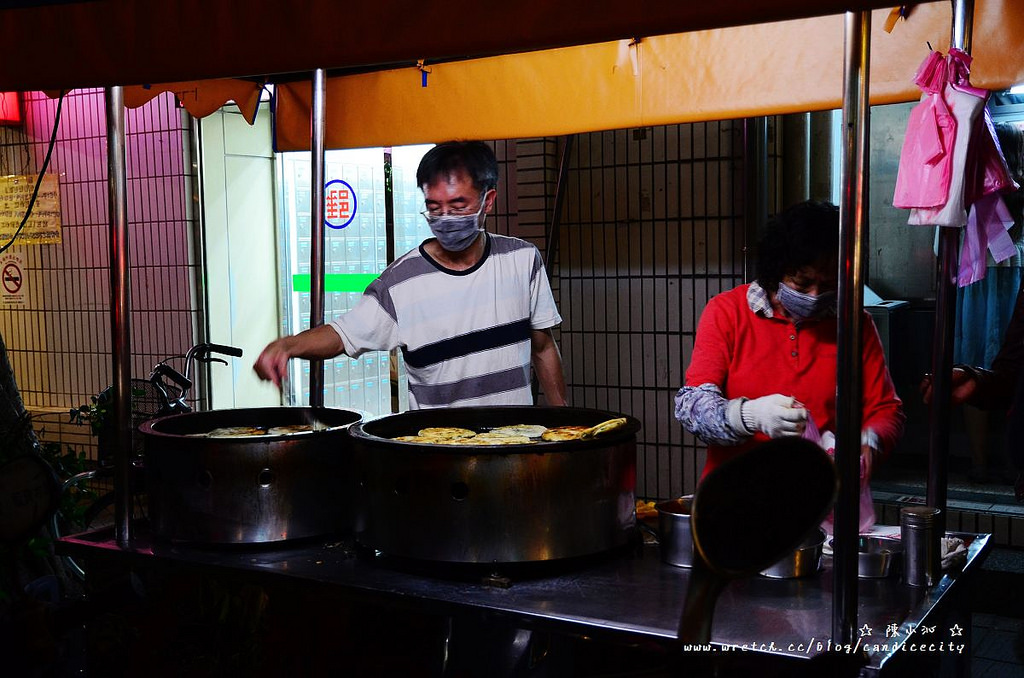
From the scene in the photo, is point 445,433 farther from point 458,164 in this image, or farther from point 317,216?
point 317,216

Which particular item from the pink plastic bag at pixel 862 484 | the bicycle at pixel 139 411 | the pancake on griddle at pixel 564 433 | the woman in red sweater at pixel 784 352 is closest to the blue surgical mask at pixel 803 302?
the woman in red sweater at pixel 784 352

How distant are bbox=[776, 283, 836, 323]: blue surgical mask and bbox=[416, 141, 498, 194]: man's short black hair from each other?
1.24 meters

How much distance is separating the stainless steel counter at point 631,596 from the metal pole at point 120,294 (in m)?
0.35

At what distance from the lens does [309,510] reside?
3.01m

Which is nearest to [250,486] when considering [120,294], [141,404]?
Result: [120,294]

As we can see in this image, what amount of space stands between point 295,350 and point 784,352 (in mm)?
1776

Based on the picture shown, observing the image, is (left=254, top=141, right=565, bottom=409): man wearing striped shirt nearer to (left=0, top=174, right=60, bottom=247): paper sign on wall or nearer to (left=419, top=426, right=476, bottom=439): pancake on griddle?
(left=419, top=426, right=476, bottom=439): pancake on griddle

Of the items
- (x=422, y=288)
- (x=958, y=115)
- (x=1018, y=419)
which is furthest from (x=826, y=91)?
(x=422, y=288)

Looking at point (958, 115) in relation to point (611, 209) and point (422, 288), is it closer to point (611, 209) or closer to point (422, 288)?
point (422, 288)

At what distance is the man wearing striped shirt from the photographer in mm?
3852

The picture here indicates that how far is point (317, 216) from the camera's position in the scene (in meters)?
4.04

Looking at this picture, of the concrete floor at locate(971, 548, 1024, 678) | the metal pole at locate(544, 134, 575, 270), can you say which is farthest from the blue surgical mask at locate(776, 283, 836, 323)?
the metal pole at locate(544, 134, 575, 270)

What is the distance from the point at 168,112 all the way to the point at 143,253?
124cm

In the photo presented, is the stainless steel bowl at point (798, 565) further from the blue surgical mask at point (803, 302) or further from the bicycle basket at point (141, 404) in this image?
the bicycle basket at point (141, 404)
